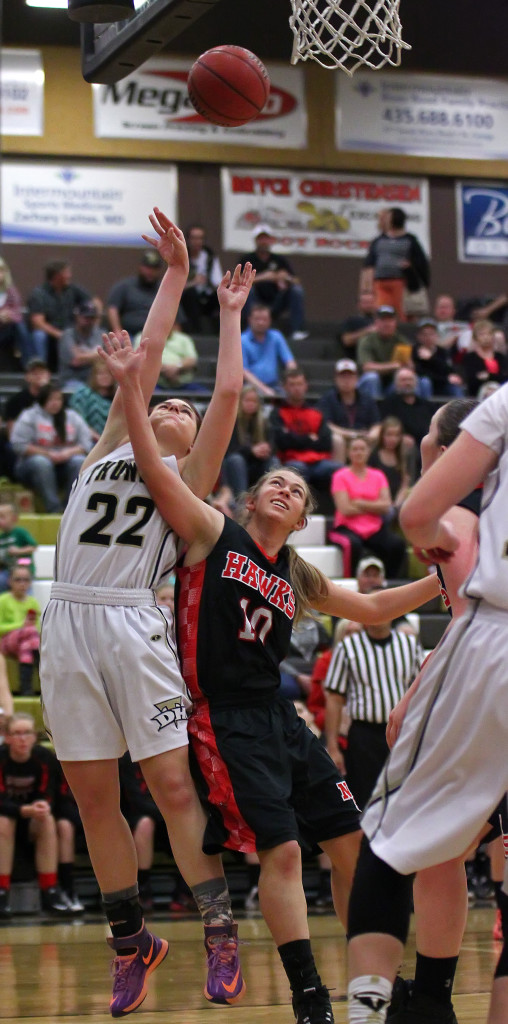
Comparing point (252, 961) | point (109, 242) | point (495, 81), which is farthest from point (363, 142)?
point (252, 961)

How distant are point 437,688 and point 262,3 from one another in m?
15.6

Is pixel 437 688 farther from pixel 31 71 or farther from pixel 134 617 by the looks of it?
pixel 31 71

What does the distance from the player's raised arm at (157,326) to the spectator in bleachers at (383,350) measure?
844 centimetres

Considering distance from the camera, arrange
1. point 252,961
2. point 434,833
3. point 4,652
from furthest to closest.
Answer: point 4,652 < point 252,961 < point 434,833

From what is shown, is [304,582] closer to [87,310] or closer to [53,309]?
[87,310]

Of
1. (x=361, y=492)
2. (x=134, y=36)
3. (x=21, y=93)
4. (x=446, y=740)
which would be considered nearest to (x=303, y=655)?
(x=361, y=492)

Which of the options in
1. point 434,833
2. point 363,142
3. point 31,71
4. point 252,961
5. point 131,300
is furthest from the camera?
point 363,142

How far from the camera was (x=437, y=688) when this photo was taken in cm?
314

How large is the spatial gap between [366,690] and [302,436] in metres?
3.44

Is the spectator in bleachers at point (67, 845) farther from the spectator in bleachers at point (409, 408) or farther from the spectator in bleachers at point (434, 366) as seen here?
the spectator in bleachers at point (434, 366)

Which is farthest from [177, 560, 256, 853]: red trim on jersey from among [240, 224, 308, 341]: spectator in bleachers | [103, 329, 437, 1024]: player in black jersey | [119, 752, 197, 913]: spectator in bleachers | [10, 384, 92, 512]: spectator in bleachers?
[240, 224, 308, 341]: spectator in bleachers

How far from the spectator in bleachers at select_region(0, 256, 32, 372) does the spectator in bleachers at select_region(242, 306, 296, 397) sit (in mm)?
2196

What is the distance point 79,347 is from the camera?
12.3 meters

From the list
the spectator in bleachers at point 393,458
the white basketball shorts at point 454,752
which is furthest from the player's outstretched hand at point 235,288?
the spectator in bleachers at point 393,458
